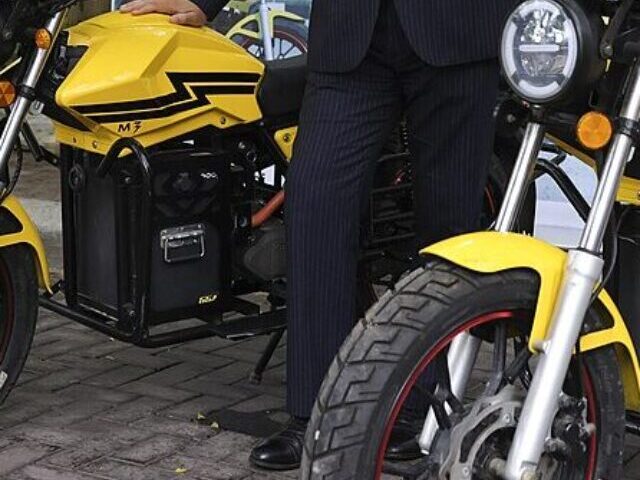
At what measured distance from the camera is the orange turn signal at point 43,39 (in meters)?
3.89

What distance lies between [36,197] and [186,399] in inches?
114

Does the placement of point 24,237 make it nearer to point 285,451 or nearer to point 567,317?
point 285,451

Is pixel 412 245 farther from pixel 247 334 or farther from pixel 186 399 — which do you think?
pixel 186 399

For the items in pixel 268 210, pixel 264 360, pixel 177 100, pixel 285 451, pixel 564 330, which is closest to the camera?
pixel 564 330

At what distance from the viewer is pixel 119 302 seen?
3.99 m

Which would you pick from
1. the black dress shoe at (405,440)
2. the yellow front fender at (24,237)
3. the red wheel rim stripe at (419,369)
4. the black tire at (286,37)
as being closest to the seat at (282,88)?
the yellow front fender at (24,237)

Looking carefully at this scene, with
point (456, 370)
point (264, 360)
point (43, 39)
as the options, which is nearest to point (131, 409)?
point (264, 360)

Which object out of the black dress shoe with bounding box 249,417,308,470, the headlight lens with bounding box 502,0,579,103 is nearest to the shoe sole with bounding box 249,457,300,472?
the black dress shoe with bounding box 249,417,308,470

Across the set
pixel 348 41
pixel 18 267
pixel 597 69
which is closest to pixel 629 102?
pixel 597 69

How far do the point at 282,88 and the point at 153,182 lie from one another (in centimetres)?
49

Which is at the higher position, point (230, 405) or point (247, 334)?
point (247, 334)

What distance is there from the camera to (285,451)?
3812 millimetres

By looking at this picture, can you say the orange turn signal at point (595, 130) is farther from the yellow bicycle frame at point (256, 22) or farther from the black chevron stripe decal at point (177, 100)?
the yellow bicycle frame at point (256, 22)

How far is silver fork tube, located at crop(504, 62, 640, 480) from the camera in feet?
8.71
